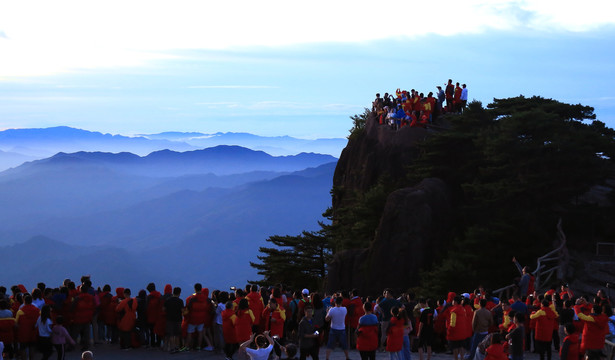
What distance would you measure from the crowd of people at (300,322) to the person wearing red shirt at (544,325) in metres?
0.02

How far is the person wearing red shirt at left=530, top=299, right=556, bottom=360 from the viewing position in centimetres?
1352

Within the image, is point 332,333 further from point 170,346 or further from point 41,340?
point 41,340

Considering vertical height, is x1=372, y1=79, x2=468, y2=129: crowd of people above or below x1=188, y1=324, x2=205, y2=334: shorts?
above

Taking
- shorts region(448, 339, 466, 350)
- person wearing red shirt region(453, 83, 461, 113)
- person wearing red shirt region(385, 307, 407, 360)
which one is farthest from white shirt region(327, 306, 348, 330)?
person wearing red shirt region(453, 83, 461, 113)

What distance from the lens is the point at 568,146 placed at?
27.0 metres

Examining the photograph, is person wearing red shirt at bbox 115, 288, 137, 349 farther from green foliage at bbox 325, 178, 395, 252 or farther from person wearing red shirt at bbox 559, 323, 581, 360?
green foliage at bbox 325, 178, 395, 252

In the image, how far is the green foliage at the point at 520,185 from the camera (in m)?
26.7

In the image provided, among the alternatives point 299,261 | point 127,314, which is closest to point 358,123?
point 299,261

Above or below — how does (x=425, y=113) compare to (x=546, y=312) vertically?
above

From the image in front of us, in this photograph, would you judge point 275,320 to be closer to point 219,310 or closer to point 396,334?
point 219,310

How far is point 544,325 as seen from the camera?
1365 cm

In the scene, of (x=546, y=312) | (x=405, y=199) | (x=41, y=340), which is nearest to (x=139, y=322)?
(x=41, y=340)

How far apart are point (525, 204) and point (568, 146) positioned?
2927 mm

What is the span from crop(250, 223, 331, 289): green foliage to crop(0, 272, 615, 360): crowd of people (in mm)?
30980
